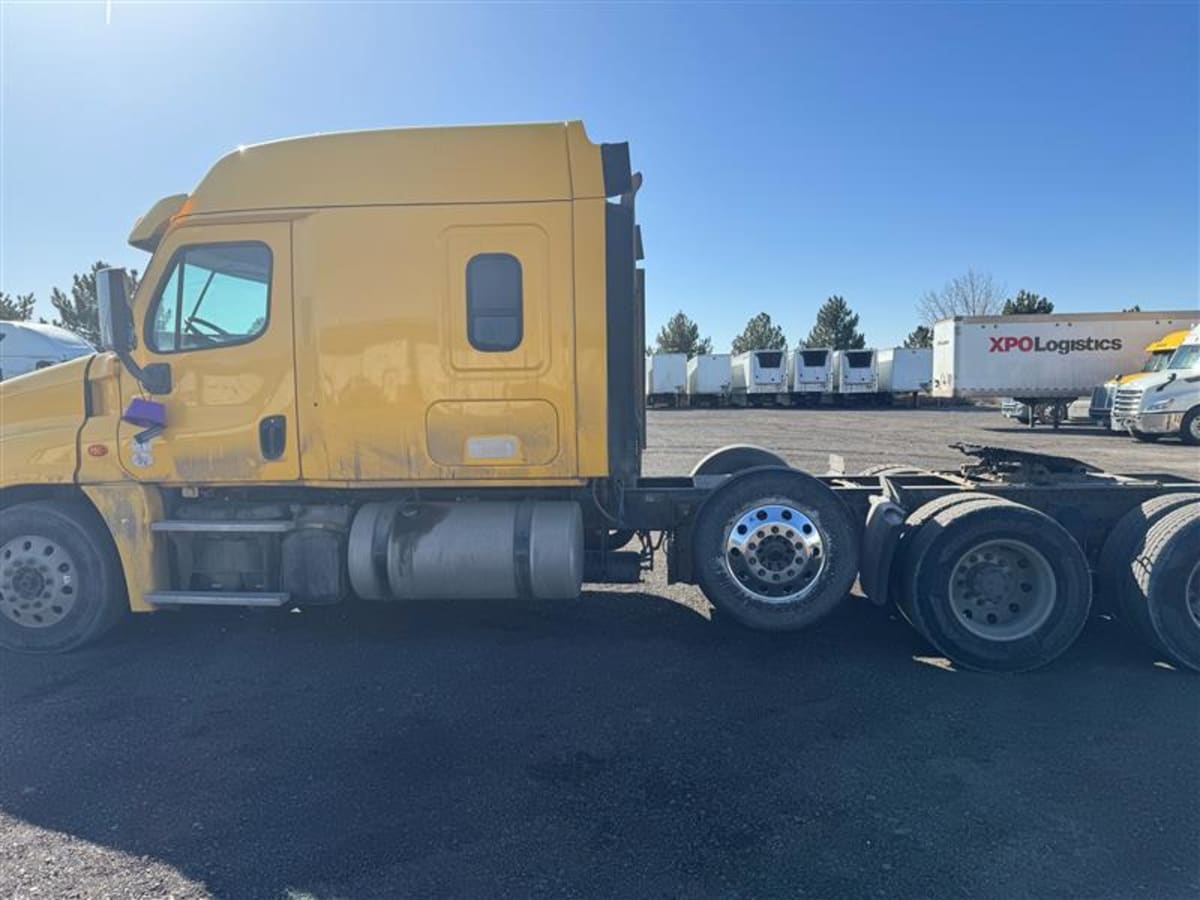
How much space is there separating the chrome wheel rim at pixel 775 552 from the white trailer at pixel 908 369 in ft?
122

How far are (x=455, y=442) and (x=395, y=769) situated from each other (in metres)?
2.09

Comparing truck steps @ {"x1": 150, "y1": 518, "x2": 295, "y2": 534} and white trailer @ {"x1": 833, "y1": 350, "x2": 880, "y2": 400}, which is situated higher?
white trailer @ {"x1": 833, "y1": 350, "x2": 880, "y2": 400}

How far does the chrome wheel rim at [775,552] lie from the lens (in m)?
4.80

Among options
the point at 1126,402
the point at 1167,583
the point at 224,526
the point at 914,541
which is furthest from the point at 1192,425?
the point at 224,526

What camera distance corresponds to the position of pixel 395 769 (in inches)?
137

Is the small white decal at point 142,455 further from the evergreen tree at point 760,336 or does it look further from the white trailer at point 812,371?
the evergreen tree at point 760,336

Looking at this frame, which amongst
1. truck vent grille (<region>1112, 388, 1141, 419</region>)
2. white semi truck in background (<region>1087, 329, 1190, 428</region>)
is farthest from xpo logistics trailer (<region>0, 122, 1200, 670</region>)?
white semi truck in background (<region>1087, 329, 1190, 428</region>)

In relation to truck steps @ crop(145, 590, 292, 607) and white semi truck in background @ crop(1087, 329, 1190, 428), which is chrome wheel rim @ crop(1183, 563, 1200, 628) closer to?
truck steps @ crop(145, 590, 292, 607)

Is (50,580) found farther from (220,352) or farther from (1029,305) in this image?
(1029,305)

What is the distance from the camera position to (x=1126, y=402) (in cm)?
2034

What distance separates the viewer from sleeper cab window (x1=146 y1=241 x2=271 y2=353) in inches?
190

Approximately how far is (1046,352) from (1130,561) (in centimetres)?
2489

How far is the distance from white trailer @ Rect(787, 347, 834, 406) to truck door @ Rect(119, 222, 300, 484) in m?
38.3

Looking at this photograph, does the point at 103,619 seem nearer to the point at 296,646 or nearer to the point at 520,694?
the point at 296,646
